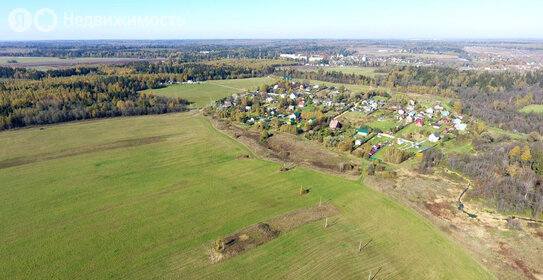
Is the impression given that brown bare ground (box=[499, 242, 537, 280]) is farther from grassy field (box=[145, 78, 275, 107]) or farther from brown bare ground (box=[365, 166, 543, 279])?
grassy field (box=[145, 78, 275, 107])

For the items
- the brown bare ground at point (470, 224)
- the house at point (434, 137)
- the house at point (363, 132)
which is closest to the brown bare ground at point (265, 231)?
the brown bare ground at point (470, 224)

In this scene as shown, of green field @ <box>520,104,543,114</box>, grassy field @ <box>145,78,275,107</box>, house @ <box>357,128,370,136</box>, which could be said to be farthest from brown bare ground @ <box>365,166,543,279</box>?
grassy field @ <box>145,78,275,107</box>

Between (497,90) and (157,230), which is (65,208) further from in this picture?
(497,90)

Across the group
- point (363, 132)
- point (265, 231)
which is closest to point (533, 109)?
point (363, 132)

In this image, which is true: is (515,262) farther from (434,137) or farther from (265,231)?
(434,137)

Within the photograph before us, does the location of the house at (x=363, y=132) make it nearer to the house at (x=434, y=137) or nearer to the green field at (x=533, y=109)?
the house at (x=434, y=137)

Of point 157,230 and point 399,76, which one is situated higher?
point 399,76

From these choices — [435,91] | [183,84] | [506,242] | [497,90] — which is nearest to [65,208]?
[506,242]
